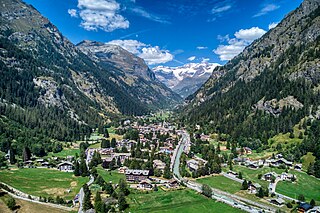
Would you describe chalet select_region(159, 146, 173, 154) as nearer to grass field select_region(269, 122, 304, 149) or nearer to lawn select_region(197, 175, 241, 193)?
lawn select_region(197, 175, 241, 193)

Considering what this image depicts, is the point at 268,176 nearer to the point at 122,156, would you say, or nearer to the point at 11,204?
the point at 122,156

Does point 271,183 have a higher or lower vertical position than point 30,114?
lower

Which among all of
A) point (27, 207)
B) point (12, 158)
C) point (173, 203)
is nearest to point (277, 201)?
point (173, 203)

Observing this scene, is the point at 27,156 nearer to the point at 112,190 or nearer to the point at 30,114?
the point at 112,190

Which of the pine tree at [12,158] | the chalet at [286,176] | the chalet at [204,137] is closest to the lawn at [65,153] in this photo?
the pine tree at [12,158]

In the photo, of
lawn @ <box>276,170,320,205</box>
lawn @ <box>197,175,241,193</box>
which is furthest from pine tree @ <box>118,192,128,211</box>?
lawn @ <box>276,170,320,205</box>

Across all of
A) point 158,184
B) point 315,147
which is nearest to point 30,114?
point 158,184
